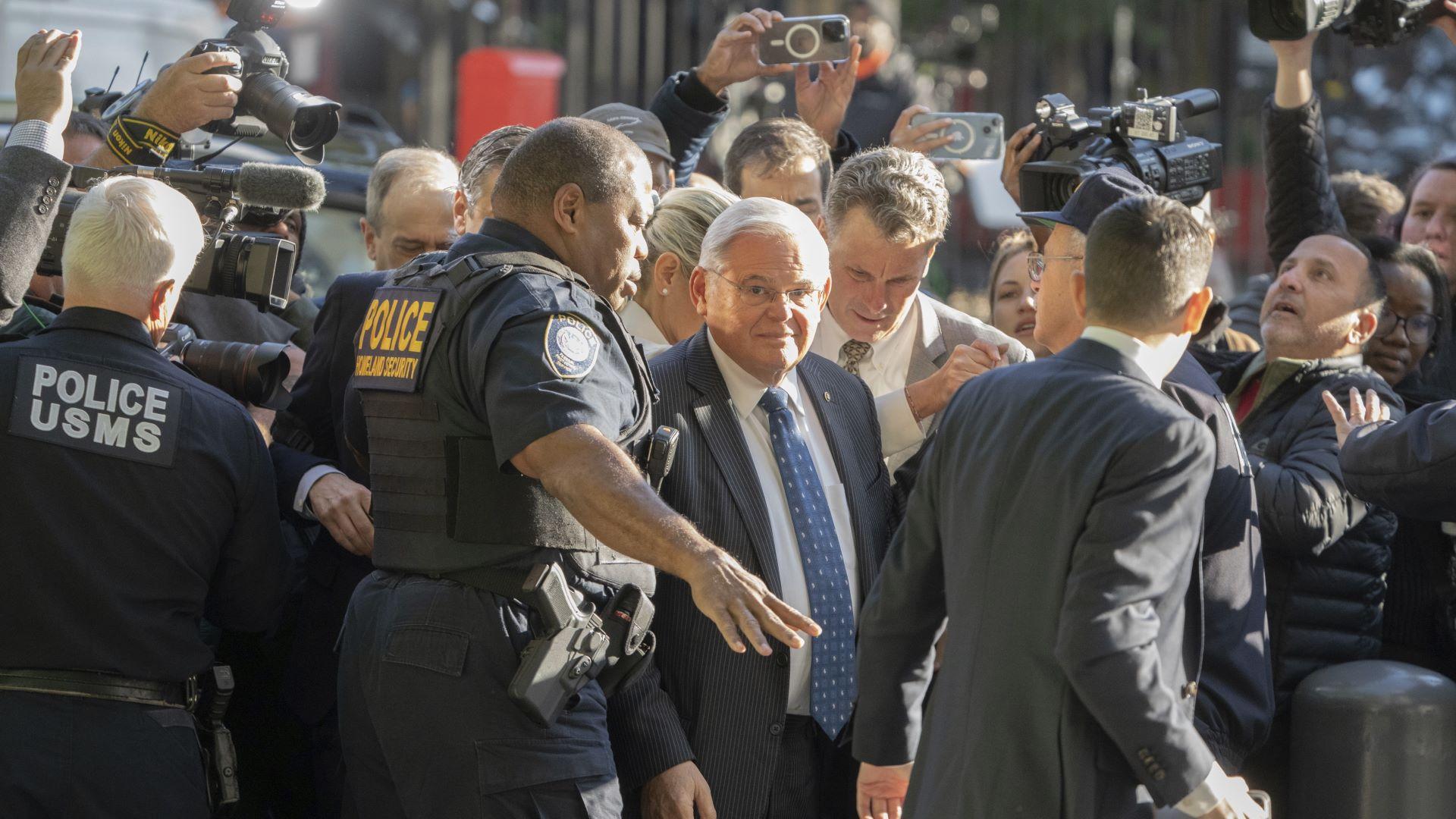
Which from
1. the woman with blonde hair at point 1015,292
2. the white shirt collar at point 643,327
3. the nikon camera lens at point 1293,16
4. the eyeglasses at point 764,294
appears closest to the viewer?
the eyeglasses at point 764,294

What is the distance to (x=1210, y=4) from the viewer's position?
11.5 metres

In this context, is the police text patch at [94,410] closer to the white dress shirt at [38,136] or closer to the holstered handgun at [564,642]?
the white dress shirt at [38,136]

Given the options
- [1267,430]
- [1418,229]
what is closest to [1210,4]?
[1418,229]

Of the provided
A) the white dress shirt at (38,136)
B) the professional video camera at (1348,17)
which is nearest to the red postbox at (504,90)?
the professional video camera at (1348,17)

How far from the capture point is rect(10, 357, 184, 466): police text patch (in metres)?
3.02

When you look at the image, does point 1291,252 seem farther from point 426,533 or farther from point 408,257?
point 426,533

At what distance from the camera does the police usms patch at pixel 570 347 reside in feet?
8.73

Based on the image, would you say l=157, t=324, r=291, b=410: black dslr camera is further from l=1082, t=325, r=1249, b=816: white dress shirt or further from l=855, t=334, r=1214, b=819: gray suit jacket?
l=1082, t=325, r=1249, b=816: white dress shirt

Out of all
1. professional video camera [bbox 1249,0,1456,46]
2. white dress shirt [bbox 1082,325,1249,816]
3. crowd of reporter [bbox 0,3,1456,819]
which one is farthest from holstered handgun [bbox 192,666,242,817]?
professional video camera [bbox 1249,0,1456,46]

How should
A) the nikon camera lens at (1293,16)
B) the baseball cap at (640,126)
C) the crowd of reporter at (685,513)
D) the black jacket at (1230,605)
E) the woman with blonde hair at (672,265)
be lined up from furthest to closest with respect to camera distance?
the baseball cap at (640,126) < the nikon camera lens at (1293,16) < the woman with blonde hair at (672,265) < the black jacket at (1230,605) < the crowd of reporter at (685,513)

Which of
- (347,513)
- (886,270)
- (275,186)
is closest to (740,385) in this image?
(886,270)

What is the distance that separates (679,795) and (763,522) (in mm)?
546

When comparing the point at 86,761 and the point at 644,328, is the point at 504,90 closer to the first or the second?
the point at 644,328

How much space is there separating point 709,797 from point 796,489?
631 mm
